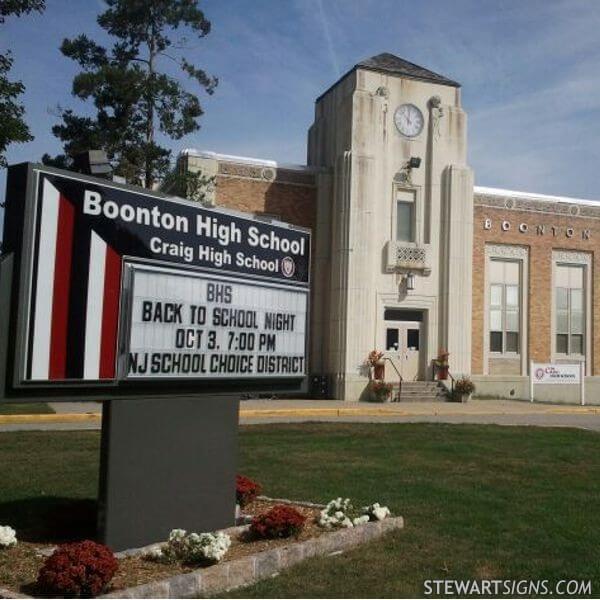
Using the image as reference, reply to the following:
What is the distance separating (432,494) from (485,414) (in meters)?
14.0

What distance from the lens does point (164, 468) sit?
7.41 m

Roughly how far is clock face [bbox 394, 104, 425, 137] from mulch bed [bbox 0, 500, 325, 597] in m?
24.1

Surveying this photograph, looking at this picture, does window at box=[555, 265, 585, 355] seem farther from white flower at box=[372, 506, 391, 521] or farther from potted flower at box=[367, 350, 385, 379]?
white flower at box=[372, 506, 391, 521]

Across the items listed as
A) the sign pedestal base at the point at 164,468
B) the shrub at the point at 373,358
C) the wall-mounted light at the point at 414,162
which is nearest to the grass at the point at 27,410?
the shrub at the point at 373,358

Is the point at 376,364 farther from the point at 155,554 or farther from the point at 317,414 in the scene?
the point at 155,554

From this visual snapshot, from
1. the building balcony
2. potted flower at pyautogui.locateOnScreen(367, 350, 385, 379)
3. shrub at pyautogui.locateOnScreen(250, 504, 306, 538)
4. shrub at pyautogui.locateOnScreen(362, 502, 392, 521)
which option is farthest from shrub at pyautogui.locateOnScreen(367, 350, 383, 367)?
shrub at pyautogui.locateOnScreen(250, 504, 306, 538)

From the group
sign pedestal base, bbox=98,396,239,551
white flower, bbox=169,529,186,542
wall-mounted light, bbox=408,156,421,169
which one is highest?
wall-mounted light, bbox=408,156,421,169

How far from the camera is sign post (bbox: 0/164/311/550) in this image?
639cm

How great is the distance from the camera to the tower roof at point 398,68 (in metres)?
29.8

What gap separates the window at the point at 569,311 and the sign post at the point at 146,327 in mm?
26853

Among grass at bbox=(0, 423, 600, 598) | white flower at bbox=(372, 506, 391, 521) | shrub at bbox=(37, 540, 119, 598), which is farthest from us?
white flower at bbox=(372, 506, 391, 521)

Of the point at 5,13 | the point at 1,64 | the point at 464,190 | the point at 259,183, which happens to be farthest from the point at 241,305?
the point at 464,190

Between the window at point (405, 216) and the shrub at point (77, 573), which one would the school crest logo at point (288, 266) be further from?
the window at point (405, 216)

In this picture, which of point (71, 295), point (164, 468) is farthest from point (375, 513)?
point (71, 295)
